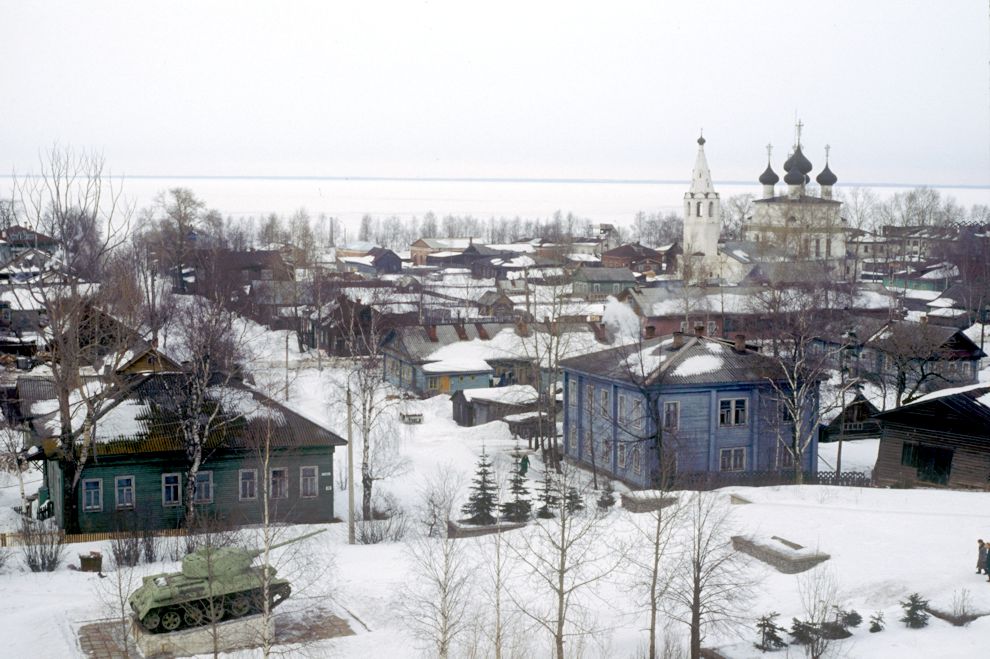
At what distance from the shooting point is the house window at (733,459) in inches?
1296

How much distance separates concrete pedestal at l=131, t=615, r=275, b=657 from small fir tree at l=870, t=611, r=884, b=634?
10083 mm

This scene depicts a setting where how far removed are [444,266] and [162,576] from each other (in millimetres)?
101521

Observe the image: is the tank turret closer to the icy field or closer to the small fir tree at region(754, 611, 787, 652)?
the icy field

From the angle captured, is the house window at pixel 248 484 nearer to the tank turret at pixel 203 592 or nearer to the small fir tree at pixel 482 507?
the small fir tree at pixel 482 507

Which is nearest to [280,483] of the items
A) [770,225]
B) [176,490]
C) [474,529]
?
[176,490]

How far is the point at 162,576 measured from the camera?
18141 millimetres

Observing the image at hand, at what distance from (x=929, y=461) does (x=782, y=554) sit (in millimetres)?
11841

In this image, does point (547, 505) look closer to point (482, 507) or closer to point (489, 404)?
point (482, 507)

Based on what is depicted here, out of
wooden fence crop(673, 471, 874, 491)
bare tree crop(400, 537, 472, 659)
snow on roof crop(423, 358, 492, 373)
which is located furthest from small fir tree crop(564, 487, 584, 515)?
snow on roof crop(423, 358, 492, 373)

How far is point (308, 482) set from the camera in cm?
2806

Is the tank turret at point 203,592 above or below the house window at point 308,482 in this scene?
above

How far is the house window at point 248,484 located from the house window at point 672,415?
12.6 m

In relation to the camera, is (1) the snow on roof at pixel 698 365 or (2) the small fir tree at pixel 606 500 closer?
(2) the small fir tree at pixel 606 500

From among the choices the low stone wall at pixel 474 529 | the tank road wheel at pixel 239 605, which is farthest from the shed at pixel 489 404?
the tank road wheel at pixel 239 605
